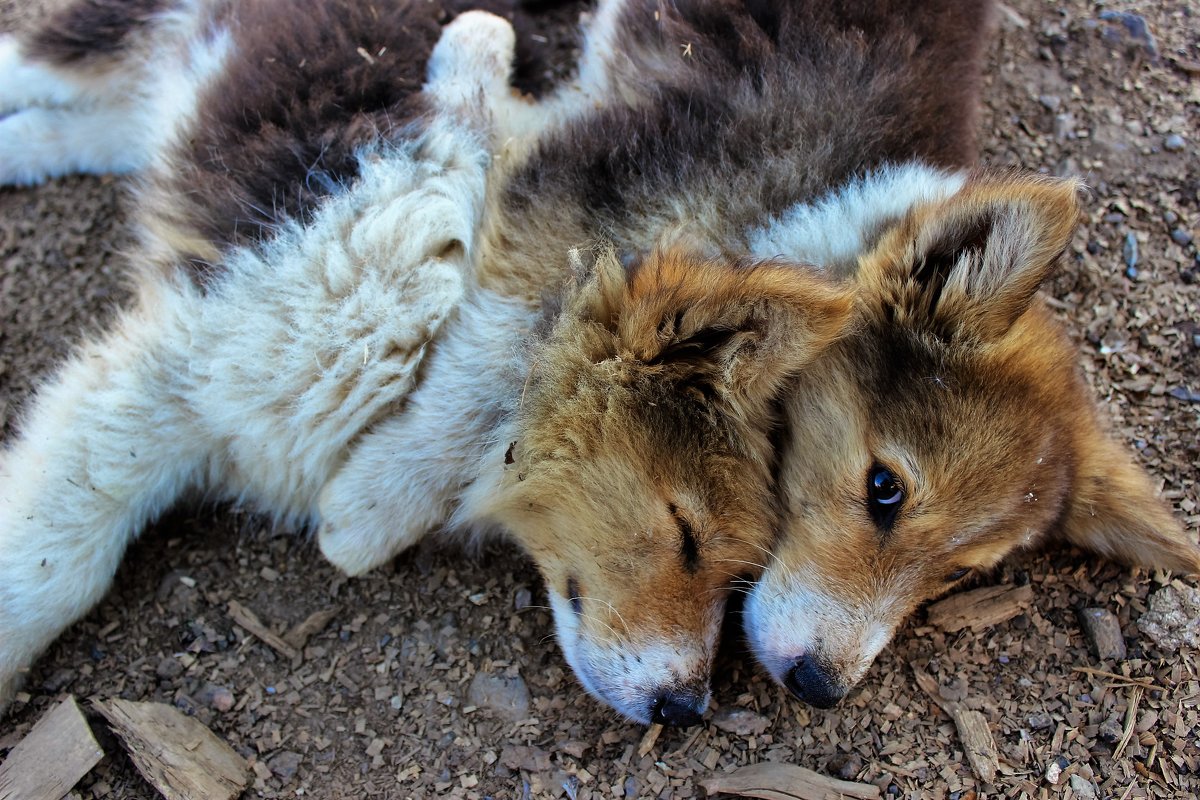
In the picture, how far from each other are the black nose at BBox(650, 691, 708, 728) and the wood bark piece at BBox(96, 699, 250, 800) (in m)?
1.43

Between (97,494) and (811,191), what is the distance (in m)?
2.83

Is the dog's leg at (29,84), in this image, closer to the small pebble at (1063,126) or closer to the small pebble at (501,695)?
the small pebble at (501,695)

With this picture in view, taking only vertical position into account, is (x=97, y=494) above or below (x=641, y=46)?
below

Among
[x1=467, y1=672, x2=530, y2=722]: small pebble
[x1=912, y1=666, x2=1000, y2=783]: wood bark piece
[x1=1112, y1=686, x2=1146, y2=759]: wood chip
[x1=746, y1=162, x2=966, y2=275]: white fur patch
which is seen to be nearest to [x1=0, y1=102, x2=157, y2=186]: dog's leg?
[x1=467, y1=672, x2=530, y2=722]: small pebble

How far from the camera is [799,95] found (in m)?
3.47

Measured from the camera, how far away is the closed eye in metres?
2.95

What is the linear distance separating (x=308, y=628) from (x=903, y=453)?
2.27 meters

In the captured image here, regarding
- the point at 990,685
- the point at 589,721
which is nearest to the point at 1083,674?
the point at 990,685

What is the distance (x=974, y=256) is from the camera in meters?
2.83

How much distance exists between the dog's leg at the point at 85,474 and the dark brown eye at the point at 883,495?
2.49m

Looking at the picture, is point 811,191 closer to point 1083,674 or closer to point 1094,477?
point 1094,477

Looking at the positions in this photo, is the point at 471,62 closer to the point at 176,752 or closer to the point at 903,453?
the point at 903,453

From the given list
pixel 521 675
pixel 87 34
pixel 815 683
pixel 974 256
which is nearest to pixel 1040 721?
pixel 815 683

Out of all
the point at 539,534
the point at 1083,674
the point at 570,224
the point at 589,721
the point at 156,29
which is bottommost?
the point at 1083,674
